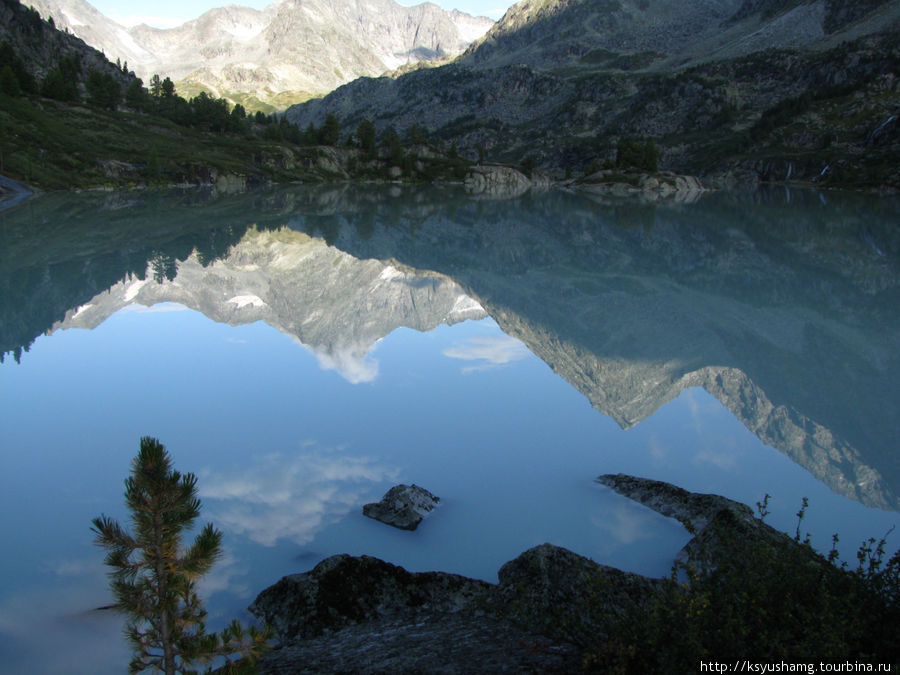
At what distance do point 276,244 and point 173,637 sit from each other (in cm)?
3702

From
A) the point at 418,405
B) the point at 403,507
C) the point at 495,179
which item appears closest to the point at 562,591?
the point at 403,507

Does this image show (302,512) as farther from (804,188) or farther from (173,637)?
(804,188)

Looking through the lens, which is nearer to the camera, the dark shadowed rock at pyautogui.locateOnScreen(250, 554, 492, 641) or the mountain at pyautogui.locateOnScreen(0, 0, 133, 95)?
the dark shadowed rock at pyautogui.locateOnScreen(250, 554, 492, 641)

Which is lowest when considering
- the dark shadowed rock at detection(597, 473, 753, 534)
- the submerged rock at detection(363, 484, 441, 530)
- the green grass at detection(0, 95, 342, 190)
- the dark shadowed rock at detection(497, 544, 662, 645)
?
the dark shadowed rock at detection(497, 544, 662, 645)

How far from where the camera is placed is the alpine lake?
8727 mm

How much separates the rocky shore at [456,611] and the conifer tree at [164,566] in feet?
2.71

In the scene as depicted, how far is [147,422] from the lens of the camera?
12.9 metres

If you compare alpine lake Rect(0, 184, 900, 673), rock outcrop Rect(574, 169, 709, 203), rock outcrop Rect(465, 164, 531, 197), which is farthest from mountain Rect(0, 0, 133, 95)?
alpine lake Rect(0, 184, 900, 673)

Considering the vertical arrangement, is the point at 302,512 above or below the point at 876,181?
below

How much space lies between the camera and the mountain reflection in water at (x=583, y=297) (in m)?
15.3

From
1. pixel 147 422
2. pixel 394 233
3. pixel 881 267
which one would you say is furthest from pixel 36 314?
pixel 881 267

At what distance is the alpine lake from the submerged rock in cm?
17

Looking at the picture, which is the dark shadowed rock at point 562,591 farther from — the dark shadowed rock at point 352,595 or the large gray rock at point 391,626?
the dark shadowed rock at point 352,595

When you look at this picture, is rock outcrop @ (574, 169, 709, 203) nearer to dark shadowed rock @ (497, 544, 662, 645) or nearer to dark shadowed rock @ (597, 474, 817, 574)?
dark shadowed rock @ (597, 474, 817, 574)
